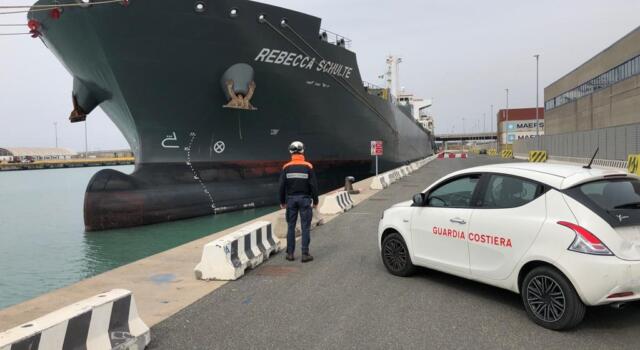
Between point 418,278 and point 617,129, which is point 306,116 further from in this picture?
point 617,129

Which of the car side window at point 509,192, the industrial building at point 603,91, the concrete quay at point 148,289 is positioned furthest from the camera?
the industrial building at point 603,91

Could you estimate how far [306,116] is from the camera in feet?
67.1

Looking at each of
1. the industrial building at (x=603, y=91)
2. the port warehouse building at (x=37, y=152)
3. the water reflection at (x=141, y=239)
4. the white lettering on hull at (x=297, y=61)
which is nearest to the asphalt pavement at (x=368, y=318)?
the water reflection at (x=141, y=239)

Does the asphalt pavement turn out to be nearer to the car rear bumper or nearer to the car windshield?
the car rear bumper

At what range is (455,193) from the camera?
5.71 metres

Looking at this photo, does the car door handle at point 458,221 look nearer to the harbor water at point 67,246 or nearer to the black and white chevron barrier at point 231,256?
the black and white chevron barrier at point 231,256

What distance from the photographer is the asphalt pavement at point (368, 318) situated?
4191mm

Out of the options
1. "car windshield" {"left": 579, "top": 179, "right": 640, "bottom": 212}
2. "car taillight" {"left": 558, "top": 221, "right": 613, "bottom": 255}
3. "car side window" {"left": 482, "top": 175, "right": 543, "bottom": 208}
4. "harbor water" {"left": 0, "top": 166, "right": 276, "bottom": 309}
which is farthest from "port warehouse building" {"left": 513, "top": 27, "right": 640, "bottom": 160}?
"car taillight" {"left": 558, "top": 221, "right": 613, "bottom": 255}

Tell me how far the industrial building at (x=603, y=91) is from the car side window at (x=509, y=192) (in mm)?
42498

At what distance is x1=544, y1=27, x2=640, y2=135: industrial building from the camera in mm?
40750

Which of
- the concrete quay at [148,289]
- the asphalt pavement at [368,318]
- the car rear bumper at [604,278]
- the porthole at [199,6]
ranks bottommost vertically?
the concrete quay at [148,289]

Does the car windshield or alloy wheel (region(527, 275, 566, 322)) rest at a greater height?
the car windshield

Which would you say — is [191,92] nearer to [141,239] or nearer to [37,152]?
[141,239]

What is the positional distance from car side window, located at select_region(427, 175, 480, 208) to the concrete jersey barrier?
362 cm
